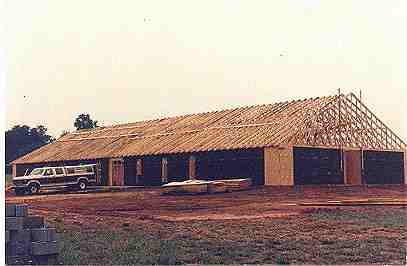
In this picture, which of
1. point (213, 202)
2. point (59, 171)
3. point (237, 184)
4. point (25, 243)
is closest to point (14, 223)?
point (25, 243)

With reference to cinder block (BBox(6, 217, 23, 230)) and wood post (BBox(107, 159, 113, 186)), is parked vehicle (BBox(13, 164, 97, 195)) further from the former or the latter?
cinder block (BBox(6, 217, 23, 230))

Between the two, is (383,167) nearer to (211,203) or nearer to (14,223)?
(211,203)

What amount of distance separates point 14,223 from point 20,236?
0.33 meters

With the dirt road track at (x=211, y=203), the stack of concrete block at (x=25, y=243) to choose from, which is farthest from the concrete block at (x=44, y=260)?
the dirt road track at (x=211, y=203)

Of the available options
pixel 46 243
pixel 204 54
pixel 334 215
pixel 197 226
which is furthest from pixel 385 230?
pixel 46 243

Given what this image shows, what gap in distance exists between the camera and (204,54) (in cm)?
1822

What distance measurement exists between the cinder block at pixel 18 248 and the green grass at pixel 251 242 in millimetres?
807

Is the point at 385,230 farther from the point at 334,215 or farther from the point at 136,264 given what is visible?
the point at 136,264

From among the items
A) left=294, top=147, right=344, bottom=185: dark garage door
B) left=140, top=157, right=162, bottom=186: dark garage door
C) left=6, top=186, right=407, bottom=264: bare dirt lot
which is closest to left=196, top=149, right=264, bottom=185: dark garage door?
left=294, top=147, right=344, bottom=185: dark garage door

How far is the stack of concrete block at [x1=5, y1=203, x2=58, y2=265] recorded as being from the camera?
45.4 ft

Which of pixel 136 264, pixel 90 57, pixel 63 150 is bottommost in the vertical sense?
pixel 136 264

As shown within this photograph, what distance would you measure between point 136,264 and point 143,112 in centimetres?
1013

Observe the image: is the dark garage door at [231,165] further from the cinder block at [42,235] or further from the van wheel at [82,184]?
the cinder block at [42,235]

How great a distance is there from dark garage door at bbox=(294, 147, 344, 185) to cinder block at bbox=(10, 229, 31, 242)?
18409mm
